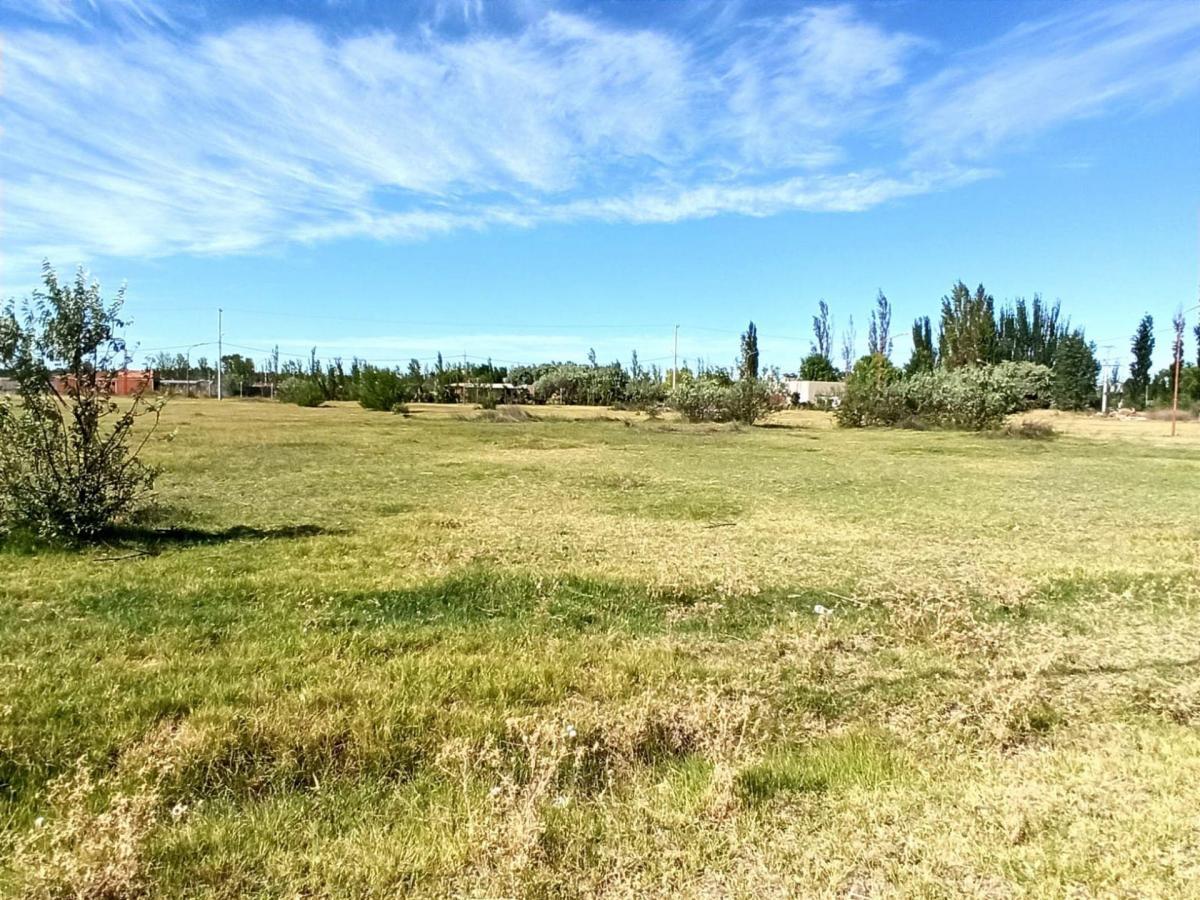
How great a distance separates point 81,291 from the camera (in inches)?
275

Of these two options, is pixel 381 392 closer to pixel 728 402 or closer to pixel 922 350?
pixel 728 402

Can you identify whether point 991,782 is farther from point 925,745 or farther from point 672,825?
point 672,825

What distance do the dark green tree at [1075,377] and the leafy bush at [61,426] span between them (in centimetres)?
6439

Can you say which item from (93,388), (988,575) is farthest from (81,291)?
(988,575)

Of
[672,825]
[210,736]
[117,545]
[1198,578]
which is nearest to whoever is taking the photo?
[672,825]

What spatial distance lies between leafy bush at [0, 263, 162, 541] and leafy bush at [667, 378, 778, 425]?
28976 mm

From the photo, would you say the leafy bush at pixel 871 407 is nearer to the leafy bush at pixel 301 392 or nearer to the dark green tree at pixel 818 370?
the leafy bush at pixel 301 392

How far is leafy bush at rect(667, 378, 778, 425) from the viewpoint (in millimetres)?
34562

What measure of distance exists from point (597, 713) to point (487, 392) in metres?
57.1

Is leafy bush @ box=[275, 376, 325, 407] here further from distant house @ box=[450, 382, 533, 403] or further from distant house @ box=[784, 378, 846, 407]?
distant house @ box=[784, 378, 846, 407]

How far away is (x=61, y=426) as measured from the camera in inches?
277

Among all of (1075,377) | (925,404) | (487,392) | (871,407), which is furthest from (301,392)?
(1075,377)

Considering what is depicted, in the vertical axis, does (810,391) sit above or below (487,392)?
above

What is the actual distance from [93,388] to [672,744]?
6.78 meters
